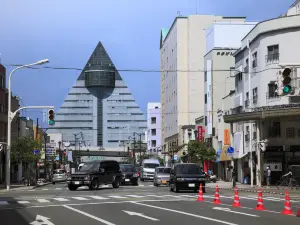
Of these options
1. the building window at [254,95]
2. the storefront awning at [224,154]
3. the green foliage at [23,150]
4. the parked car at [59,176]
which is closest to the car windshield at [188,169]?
the building window at [254,95]

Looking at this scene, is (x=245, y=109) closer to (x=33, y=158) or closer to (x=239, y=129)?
(x=239, y=129)

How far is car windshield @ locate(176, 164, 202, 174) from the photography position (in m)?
33.7

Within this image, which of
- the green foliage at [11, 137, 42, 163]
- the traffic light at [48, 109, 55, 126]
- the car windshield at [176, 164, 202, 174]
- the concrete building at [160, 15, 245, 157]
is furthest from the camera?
the concrete building at [160, 15, 245, 157]

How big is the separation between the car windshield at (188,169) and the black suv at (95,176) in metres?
7.27

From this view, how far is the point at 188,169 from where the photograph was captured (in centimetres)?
3406

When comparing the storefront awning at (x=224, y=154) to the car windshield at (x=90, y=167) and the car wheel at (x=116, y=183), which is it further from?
the car windshield at (x=90, y=167)

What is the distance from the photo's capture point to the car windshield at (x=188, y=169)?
111ft

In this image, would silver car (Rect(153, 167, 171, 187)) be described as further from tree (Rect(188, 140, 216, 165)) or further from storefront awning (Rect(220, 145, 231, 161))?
tree (Rect(188, 140, 216, 165))

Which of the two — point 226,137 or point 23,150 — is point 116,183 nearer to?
point 23,150

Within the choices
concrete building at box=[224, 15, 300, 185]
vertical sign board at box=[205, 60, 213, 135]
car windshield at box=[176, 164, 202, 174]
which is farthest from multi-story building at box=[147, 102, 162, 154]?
car windshield at box=[176, 164, 202, 174]

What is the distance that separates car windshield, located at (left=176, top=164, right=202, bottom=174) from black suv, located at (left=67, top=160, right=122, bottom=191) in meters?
7.27

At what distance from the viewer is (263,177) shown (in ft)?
149

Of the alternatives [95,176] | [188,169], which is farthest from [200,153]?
[188,169]

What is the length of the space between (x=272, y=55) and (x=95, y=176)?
61.2ft
